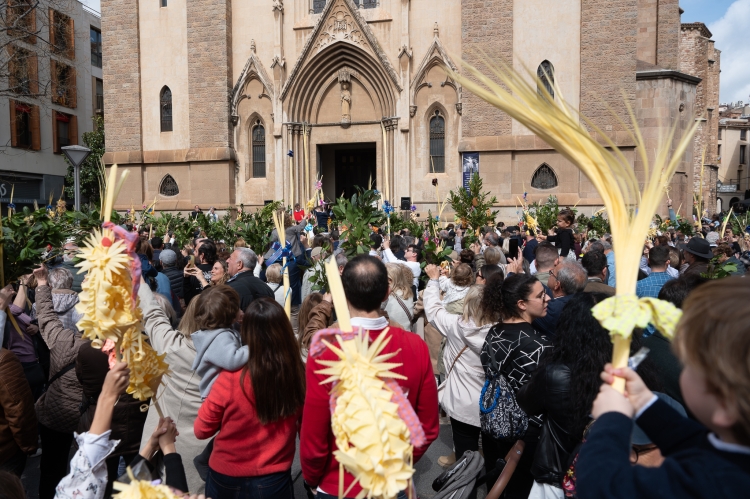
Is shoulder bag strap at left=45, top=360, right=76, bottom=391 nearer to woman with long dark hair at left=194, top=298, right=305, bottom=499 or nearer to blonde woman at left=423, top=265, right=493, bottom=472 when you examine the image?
woman with long dark hair at left=194, top=298, right=305, bottom=499

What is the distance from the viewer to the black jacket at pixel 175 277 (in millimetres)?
6801

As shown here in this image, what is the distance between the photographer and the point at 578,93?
19.5m

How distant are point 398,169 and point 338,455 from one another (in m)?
20.4

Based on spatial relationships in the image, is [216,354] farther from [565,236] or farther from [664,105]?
[664,105]

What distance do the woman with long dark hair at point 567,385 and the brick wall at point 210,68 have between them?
21.1 metres

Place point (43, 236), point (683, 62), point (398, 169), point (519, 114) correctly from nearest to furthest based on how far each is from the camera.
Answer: point (519, 114), point (43, 236), point (398, 169), point (683, 62)

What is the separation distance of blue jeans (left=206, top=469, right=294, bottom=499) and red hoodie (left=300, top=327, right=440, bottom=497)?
0.39 metres

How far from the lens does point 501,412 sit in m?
3.41

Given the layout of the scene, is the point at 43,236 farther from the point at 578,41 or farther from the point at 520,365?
the point at 578,41

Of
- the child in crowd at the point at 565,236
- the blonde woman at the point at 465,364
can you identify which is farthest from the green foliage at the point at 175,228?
the blonde woman at the point at 465,364

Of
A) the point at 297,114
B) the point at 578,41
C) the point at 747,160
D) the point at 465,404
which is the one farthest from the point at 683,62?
the point at 747,160

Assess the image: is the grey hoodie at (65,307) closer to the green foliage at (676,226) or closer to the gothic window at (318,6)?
the green foliage at (676,226)

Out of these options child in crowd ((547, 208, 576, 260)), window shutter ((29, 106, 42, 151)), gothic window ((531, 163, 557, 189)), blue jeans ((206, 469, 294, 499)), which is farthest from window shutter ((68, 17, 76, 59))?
blue jeans ((206, 469, 294, 499))

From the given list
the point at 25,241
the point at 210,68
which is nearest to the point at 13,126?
the point at 210,68
